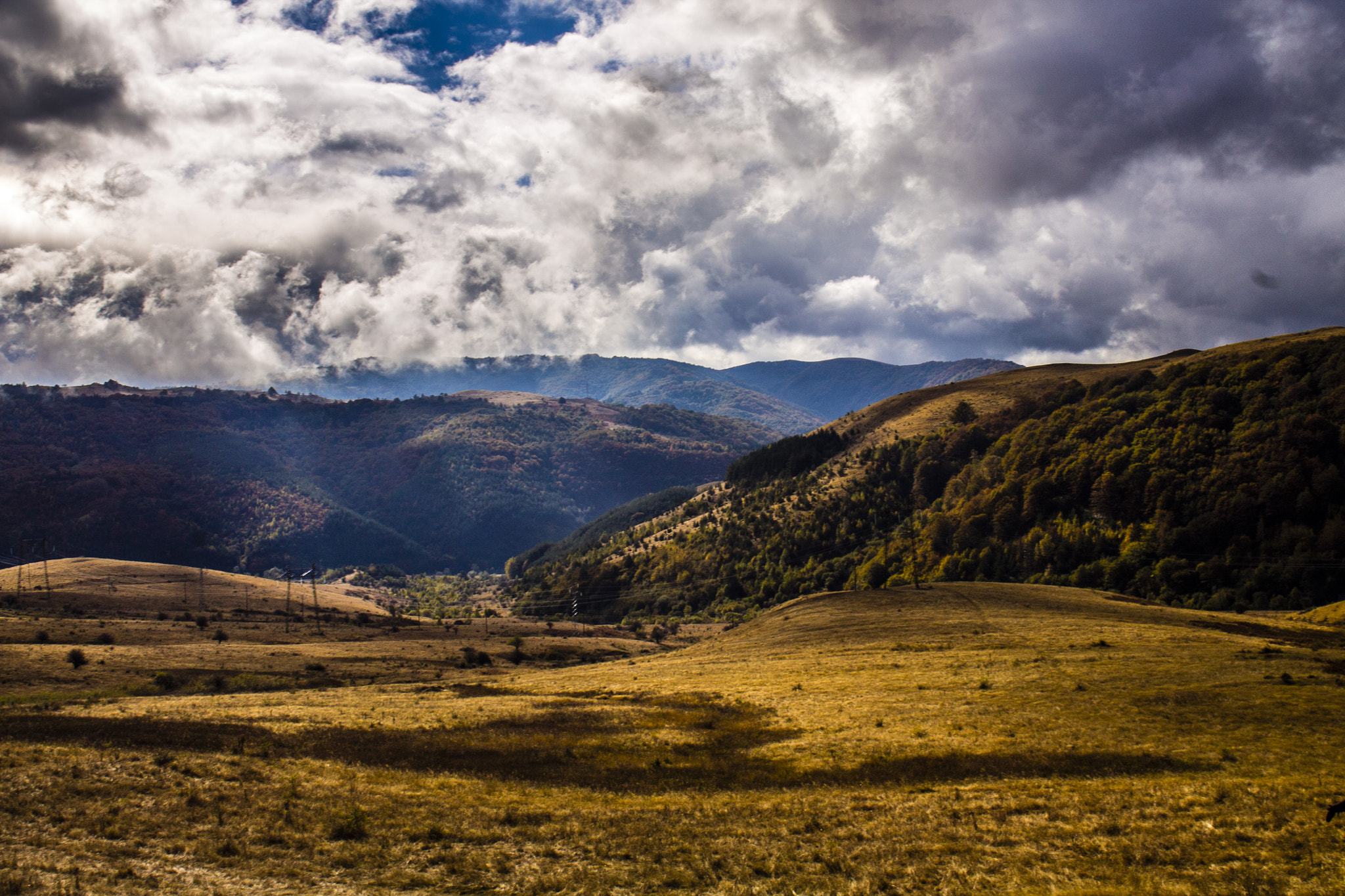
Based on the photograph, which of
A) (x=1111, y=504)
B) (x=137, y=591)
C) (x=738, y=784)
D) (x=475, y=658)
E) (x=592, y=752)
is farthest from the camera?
(x=137, y=591)

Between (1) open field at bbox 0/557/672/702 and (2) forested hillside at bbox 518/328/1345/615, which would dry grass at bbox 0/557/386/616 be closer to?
(1) open field at bbox 0/557/672/702

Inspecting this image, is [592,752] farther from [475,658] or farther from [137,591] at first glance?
[137,591]

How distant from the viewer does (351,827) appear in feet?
75.0

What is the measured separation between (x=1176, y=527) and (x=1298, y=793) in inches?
4364

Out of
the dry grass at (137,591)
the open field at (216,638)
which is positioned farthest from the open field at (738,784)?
the dry grass at (137,591)

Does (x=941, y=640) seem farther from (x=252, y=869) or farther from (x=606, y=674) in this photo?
(x=252, y=869)

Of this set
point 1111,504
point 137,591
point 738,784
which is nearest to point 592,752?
point 738,784

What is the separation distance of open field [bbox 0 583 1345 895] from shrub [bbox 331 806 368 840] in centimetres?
8

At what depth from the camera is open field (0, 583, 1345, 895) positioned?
760 inches

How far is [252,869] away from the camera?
63.6 ft

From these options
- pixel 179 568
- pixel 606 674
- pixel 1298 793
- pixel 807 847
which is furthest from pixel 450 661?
pixel 179 568

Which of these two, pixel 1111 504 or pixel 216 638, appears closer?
pixel 216 638

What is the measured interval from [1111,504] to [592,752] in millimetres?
126827

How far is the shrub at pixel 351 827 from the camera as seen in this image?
74.0ft
